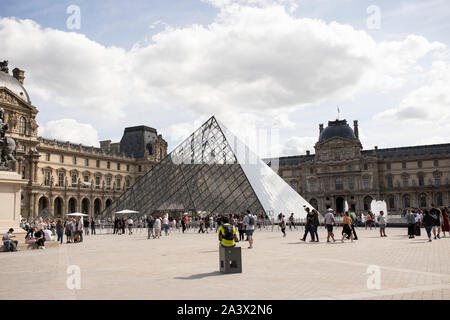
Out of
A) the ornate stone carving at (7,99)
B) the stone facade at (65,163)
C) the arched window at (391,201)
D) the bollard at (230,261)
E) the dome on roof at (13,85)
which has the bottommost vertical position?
the bollard at (230,261)

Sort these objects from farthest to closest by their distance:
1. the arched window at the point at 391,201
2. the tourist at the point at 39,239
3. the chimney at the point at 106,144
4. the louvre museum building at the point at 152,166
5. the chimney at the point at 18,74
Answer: the chimney at the point at 106,144 < the arched window at the point at 391,201 < the chimney at the point at 18,74 < the louvre museum building at the point at 152,166 < the tourist at the point at 39,239

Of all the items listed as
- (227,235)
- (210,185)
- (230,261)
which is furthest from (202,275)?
(210,185)

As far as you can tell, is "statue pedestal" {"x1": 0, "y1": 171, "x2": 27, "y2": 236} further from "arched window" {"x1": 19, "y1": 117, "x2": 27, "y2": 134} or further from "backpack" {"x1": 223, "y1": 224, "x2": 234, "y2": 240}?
"arched window" {"x1": 19, "y1": 117, "x2": 27, "y2": 134}

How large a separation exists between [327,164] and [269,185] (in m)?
43.4

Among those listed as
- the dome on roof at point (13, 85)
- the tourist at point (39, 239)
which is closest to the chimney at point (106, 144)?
the dome on roof at point (13, 85)

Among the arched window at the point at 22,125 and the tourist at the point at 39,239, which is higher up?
the arched window at the point at 22,125

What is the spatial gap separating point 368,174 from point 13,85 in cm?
5247

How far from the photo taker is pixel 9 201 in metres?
12.2

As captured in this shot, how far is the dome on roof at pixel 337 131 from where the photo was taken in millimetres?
67250

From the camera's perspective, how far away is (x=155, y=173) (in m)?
29.6

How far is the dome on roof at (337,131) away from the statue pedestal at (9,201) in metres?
60.5

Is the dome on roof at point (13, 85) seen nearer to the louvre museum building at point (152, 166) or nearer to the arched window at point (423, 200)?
the louvre museum building at point (152, 166)

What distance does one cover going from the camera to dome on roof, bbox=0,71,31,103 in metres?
42.8
